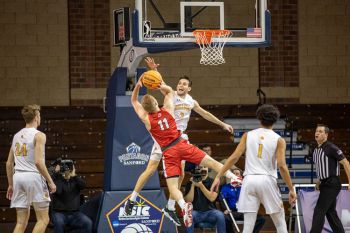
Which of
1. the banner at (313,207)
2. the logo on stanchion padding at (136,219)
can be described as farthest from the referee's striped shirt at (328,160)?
the logo on stanchion padding at (136,219)

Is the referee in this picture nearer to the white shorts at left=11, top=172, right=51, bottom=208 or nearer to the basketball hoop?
the basketball hoop

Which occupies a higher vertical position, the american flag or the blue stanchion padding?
the american flag

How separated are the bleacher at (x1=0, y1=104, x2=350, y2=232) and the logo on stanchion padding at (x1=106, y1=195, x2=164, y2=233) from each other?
12.5ft

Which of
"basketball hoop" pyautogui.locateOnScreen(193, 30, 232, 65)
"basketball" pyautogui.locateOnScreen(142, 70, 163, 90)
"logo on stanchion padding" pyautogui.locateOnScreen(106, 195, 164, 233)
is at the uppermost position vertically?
"basketball hoop" pyautogui.locateOnScreen(193, 30, 232, 65)

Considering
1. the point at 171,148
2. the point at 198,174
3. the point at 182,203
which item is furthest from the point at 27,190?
the point at 198,174

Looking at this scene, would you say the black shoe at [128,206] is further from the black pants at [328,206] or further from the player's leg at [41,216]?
the black pants at [328,206]

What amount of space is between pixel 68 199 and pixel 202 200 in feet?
6.88

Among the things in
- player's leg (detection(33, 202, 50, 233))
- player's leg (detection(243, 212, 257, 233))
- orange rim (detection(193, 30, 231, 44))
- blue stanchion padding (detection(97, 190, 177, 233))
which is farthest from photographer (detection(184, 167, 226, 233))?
player's leg (detection(243, 212, 257, 233))

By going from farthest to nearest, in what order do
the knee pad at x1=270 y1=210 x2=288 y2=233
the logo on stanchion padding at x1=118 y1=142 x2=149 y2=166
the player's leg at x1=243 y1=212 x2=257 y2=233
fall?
1. the logo on stanchion padding at x1=118 y1=142 x2=149 y2=166
2. the knee pad at x1=270 y1=210 x2=288 y2=233
3. the player's leg at x1=243 y1=212 x2=257 y2=233

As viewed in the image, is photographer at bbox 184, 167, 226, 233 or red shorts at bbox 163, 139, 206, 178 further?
photographer at bbox 184, 167, 226, 233

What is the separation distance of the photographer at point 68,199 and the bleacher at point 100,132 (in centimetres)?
357

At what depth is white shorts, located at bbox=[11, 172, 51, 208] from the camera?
13.2 metres

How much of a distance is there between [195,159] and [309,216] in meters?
3.58

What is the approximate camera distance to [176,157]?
42.3 ft
